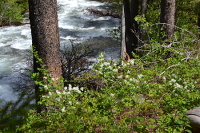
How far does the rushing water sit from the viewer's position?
374 inches

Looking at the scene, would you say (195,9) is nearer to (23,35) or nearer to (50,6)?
(50,6)

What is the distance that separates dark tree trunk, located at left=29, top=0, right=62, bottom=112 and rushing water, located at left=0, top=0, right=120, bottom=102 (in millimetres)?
3550

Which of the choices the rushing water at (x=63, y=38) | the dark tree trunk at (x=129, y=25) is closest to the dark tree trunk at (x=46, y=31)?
the rushing water at (x=63, y=38)

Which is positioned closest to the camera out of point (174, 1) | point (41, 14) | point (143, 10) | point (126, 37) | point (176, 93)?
point (176, 93)

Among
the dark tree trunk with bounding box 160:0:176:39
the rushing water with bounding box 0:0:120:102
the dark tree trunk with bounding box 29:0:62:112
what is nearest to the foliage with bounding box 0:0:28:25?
the rushing water with bounding box 0:0:120:102

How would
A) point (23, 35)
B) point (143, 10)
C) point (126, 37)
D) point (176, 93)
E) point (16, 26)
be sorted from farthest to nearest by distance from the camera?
point (16, 26), point (23, 35), point (126, 37), point (143, 10), point (176, 93)

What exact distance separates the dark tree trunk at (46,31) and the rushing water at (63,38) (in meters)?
3.55

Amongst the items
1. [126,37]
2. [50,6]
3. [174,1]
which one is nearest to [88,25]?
[126,37]

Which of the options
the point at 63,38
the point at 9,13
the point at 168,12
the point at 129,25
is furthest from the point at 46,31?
the point at 9,13

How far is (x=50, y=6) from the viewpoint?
4004 mm

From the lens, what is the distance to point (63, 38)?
15016 millimetres

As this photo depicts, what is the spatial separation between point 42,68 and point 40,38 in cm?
57

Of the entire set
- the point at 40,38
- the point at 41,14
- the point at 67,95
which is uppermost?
the point at 41,14

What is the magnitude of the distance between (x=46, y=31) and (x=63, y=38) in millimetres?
11127
